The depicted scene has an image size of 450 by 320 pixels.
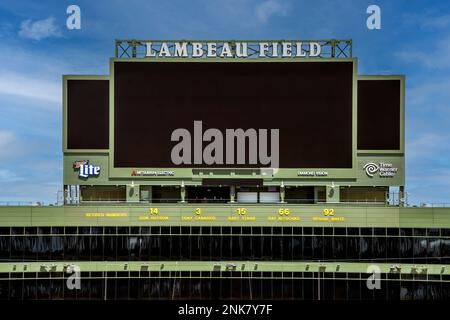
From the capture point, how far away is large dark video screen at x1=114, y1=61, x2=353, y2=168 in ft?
202

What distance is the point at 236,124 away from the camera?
61.8 m

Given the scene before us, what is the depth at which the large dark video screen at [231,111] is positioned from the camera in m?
61.6

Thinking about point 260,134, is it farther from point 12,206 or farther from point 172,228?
point 12,206

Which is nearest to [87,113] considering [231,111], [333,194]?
[231,111]

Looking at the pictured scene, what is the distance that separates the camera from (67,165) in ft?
205

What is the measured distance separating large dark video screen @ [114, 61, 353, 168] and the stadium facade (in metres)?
0.18

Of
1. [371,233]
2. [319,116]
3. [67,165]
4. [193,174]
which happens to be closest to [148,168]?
[193,174]

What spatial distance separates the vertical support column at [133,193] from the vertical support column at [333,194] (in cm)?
2408

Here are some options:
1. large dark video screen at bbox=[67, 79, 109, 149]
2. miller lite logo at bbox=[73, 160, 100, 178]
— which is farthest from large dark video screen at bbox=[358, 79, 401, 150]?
miller lite logo at bbox=[73, 160, 100, 178]

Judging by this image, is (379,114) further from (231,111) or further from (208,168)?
(208,168)

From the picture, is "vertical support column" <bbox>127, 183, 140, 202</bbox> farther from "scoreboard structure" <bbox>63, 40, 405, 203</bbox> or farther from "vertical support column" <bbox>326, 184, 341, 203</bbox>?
"vertical support column" <bbox>326, 184, 341, 203</bbox>

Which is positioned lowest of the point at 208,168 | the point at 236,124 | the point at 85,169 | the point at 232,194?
the point at 232,194

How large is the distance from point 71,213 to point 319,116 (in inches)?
1301

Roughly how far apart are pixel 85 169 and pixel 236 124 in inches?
792
